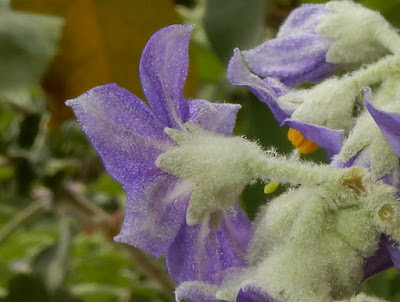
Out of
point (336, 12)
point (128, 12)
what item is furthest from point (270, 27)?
point (336, 12)

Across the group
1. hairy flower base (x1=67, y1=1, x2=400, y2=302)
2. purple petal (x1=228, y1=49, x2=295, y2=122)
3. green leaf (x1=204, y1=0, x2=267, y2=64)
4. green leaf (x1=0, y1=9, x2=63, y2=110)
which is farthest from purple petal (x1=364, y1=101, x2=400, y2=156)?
green leaf (x1=0, y1=9, x2=63, y2=110)

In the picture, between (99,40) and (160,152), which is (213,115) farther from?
(99,40)

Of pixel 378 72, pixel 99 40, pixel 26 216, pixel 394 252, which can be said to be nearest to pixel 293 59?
pixel 378 72

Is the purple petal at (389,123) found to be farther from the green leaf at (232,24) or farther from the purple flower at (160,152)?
the green leaf at (232,24)

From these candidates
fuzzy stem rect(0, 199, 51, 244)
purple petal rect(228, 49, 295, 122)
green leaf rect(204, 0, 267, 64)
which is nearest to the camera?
purple petal rect(228, 49, 295, 122)

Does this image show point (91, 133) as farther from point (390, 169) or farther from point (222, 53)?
point (222, 53)

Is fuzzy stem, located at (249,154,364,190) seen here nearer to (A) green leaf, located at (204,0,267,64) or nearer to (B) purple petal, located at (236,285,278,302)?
(B) purple petal, located at (236,285,278,302)

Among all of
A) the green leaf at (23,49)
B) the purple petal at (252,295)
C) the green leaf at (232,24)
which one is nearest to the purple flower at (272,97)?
the purple petal at (252,295)
